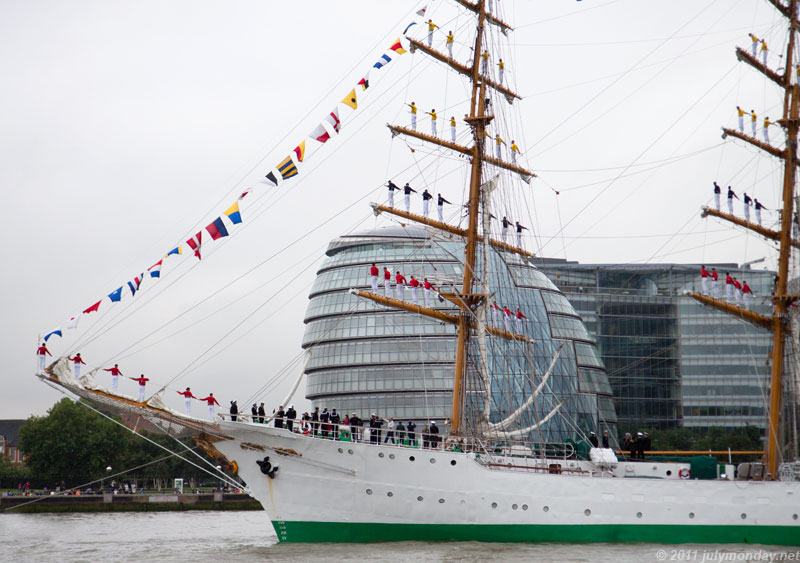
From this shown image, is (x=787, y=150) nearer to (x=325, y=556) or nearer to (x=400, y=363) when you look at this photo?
(x=325, y=556)

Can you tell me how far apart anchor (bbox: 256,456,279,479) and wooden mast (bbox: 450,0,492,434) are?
27.4ft

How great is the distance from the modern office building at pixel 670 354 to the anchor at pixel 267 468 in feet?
264

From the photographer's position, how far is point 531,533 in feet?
107

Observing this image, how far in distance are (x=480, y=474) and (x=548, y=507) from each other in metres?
2.72

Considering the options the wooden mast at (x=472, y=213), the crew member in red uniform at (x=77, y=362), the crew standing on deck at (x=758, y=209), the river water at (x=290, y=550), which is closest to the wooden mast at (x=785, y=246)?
the crew standing on deck at (x=758, y=209)

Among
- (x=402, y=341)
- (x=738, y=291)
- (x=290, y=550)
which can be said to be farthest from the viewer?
(x=402, y=341)

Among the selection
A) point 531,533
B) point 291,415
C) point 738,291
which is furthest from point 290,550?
point 738,291

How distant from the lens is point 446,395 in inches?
3167

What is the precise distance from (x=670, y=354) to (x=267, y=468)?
88.0m

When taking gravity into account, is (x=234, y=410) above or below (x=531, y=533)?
above

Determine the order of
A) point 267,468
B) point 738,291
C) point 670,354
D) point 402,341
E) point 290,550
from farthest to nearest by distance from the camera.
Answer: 1. point 670,354
2. point 402,341
3. point 738,291
4. point 267,468
5. point 290,550

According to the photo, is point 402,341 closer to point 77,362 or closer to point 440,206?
point 440,206

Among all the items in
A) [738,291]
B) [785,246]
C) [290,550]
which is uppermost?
[785,246]

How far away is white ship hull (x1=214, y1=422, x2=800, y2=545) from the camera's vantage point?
32250 millimetres
